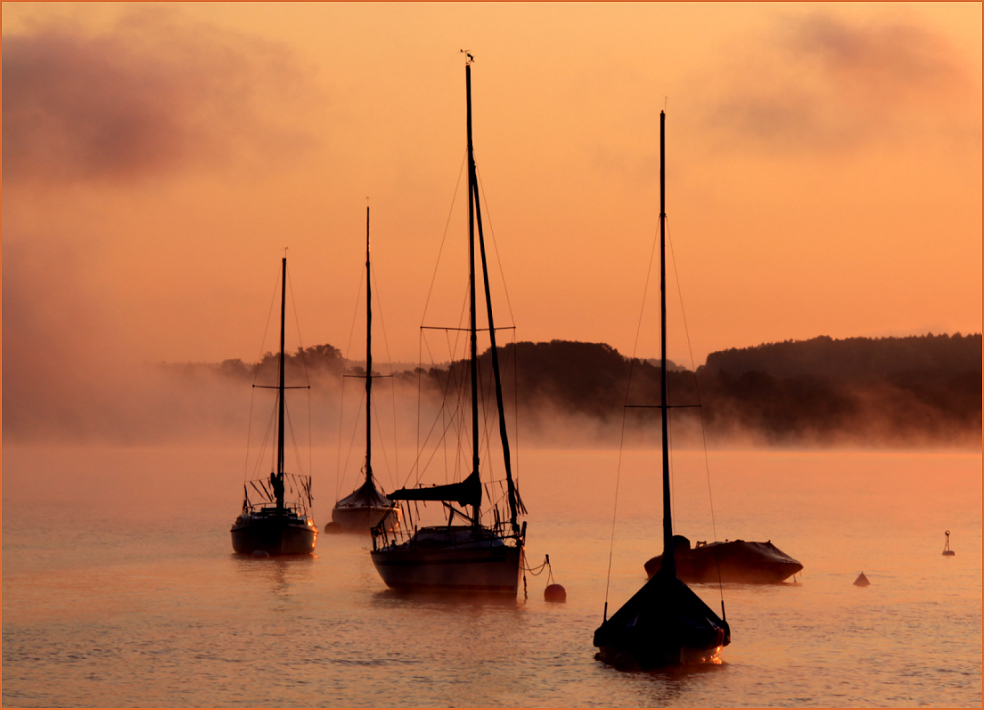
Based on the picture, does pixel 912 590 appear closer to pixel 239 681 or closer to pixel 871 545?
pixel 871 545

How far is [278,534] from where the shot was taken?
76.3 meters

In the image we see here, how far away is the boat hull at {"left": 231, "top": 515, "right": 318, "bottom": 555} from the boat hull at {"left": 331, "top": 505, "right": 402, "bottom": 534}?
50.6ft

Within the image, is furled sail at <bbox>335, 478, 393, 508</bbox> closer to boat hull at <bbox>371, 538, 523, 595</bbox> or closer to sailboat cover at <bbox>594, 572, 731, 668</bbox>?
boat hull at <bbox>371, 538, 523, 595</bbox>

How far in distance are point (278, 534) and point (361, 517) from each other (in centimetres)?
1896

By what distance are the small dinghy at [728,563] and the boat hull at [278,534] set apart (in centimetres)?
2090

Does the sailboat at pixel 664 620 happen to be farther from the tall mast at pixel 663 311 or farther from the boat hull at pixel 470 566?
the boat hull at pixel 470 566

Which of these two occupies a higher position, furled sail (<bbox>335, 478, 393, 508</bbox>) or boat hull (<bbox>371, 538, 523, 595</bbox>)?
furled sail (<bbox>335, 478, 393, 508</bbox>)

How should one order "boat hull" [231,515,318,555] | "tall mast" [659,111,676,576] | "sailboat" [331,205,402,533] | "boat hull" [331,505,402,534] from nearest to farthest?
"tall mast" [659,111,676,576]
"boat hull" [231,515,318,555]
"sailboat" [331,205,402,533]
"boat hull" [331,505,402,534]

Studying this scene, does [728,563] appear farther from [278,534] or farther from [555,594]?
[278,534]

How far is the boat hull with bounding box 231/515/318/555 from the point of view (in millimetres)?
76250

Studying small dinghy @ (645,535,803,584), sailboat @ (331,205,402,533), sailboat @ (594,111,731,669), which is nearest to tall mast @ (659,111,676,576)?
sailboat @ (594,111,731,669)

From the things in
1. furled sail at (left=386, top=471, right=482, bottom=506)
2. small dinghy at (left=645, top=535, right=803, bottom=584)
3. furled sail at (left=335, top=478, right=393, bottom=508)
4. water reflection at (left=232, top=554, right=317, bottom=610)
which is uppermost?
furled sail at (left=386, top=471, right=482, bottom=506)

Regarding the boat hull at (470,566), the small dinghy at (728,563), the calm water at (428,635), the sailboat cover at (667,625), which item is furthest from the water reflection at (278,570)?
the sailboat cover at (667,625)

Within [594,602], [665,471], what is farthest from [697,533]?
[665,471]
